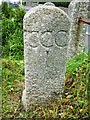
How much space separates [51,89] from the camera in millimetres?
2824

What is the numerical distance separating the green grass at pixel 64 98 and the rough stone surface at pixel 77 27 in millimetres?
480

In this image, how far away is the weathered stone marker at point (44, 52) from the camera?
2.58 metres

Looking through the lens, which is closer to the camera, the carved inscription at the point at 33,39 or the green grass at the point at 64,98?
the carved inscription at the point at 33,39

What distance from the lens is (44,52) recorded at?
2.67 metres

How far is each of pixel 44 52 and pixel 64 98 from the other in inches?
19.8

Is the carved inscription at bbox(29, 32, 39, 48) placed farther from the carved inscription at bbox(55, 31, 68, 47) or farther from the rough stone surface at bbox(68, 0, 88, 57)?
the rough stone surface at bbox(68, 0, 88, 57)

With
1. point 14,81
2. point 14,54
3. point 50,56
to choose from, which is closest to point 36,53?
point 50,56

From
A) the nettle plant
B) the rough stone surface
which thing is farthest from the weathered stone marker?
the nettle plant

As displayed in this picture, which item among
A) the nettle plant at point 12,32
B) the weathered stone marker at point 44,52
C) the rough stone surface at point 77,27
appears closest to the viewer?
the weathered stone marker at point 44,52

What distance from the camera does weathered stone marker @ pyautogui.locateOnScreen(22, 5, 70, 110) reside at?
2578 mm

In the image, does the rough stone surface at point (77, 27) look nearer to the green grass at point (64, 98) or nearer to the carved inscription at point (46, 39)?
the green grass at point (64, 98)

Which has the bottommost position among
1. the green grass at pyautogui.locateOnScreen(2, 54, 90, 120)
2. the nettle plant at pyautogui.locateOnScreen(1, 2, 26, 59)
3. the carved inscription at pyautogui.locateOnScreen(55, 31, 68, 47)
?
the green grass at pyautogui.locateOnScreen(2, 54, 90, 120)

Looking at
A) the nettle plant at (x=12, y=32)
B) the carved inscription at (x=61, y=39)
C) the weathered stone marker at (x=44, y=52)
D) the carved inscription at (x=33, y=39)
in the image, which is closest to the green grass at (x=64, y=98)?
the weathered stone marker at (x=44, y=52)

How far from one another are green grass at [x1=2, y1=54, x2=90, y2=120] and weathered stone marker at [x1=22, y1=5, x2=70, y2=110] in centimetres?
8
